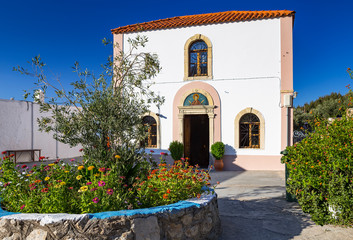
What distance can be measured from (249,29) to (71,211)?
396 inches

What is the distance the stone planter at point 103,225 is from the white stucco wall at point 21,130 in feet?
35.3

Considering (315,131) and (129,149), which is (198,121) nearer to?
(315,131)

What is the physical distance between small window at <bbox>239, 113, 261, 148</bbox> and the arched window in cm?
229

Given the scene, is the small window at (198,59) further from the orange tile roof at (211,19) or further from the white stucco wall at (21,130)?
the white stucco wall at (21,130)

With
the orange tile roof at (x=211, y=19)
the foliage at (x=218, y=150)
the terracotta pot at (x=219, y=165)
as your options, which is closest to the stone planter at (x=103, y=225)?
the foliage at (x=218, y=150)

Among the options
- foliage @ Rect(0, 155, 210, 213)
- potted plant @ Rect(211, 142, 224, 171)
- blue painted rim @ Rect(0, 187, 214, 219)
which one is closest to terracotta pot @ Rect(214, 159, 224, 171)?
potted plant @ Rect(211, 142, 224, 171)

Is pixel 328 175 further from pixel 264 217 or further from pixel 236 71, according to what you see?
pixel 236 71

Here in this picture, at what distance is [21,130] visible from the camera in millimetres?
14039

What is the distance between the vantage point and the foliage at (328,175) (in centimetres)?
410

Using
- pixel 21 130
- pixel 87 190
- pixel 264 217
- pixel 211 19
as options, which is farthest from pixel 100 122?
pixel 21 130

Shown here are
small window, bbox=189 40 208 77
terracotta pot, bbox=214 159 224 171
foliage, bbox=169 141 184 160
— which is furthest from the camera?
small window, bbox=189 40 208 77

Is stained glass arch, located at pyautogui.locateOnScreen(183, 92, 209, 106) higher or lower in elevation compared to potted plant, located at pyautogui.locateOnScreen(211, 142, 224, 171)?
higher

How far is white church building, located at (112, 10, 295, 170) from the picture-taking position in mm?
10641

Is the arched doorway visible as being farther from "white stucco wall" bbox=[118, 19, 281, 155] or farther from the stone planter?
the stone planter
